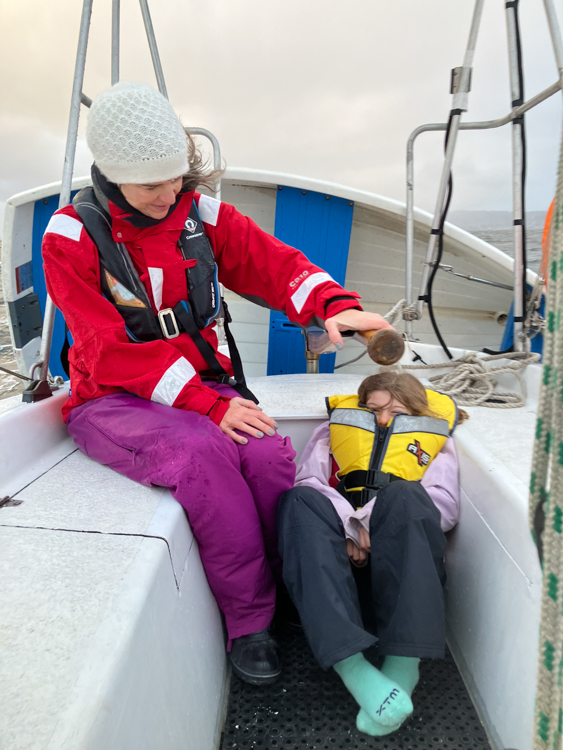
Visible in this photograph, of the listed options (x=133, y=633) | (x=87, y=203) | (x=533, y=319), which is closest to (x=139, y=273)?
(x=87, y=203)

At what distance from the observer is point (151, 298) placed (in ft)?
3.96

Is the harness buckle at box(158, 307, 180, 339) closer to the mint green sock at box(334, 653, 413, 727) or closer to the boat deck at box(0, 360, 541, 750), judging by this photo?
the boat deck at box(0, 360, 541, 750)

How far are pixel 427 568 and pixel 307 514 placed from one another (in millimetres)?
286

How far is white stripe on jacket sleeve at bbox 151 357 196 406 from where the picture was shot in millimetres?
1134

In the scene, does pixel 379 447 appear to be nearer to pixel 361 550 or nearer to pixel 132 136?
pixel 361 550

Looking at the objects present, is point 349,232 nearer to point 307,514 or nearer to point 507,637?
point 307,514

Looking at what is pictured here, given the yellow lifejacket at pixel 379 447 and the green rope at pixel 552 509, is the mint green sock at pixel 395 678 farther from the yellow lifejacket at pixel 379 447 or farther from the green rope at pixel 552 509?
the green rope at pixel 552 509

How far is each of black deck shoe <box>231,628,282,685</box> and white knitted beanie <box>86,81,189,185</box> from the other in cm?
107

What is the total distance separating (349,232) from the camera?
104 inches

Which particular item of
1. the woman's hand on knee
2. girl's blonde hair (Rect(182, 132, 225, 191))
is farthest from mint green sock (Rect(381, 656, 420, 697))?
girl's blonde hair (Rect(182, 132, 225, 191))

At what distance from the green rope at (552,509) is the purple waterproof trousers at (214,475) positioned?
2.44ft

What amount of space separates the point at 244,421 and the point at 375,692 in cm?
62

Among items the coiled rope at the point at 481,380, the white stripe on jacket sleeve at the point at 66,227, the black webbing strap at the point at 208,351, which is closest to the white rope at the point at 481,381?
the coiled rope at the point at 481,380

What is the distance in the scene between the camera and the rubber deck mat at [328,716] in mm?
982
